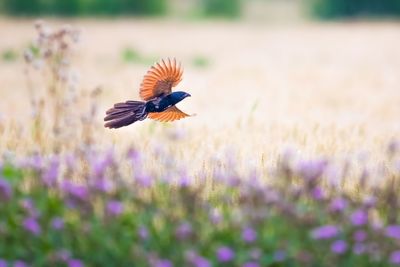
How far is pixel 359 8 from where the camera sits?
24.8 metres

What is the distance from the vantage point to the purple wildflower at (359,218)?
170 inches

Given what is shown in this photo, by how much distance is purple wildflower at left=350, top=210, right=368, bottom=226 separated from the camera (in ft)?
14.2

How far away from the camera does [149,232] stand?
4371 millimetres

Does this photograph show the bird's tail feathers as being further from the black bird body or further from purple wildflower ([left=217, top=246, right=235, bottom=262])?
purple wildflower ([left=217, top=246, right=235, bottom=262])

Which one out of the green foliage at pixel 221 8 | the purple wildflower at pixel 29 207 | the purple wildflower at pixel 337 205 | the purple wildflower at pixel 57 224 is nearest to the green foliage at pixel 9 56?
the purple wildflower at pixel 29 207

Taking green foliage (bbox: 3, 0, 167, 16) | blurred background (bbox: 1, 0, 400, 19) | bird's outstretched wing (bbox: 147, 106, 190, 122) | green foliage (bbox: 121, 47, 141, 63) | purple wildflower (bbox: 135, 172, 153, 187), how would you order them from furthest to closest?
blurred background (bbox: 1, 0, 400, 19) < green foliage (bbox: 3, 0, 167, 16) < green foliage (bbox: 121, 47, 141, 63) < bird's outstretched wing (bbox: 147, 106, 190, 122) < purple wildflower (bbox: 135, 172, 153, 187)

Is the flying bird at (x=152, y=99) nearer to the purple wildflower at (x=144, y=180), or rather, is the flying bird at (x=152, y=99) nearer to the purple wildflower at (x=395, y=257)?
the purple wildflower at (x=144, y=180)

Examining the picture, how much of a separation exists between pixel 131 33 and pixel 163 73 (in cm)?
1449

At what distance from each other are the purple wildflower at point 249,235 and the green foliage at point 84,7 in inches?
763

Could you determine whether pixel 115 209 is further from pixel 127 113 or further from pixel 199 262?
pixel 127 113

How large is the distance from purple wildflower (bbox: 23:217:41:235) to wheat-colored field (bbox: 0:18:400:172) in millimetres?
723

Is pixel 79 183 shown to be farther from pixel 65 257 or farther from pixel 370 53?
pixel 370 53

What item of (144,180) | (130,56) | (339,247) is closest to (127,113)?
(144,180)

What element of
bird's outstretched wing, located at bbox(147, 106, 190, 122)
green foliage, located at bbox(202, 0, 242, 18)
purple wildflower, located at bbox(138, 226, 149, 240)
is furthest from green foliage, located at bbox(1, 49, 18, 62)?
green foliage, located at bbox(202, 0, 242, 18)
